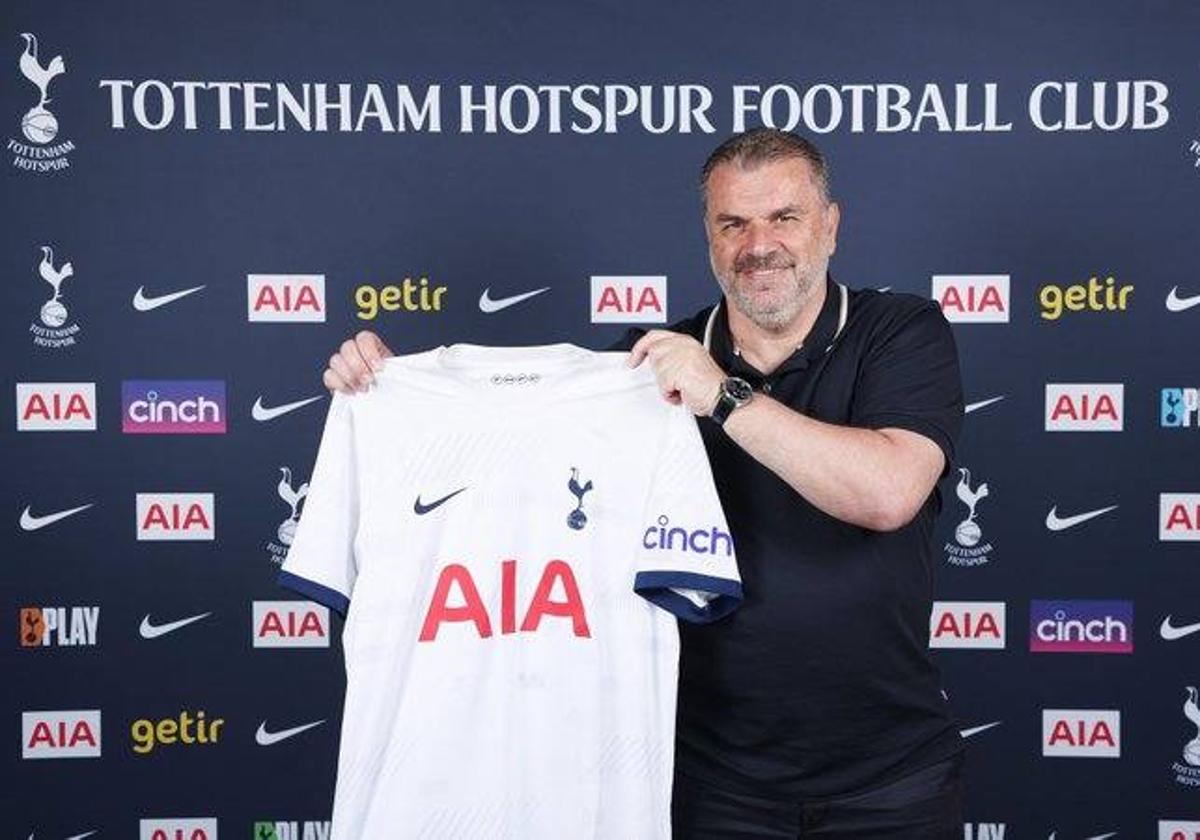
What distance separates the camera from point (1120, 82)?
9.75 ft

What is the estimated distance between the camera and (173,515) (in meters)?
3.09

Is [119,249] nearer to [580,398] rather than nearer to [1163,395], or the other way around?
[580,398]

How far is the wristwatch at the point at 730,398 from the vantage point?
1653mm

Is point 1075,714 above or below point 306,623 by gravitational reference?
below

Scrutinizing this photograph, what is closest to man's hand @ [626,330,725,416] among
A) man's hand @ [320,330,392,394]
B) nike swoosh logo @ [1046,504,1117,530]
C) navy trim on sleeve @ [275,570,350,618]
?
man's hand @ [320,330,392,394]

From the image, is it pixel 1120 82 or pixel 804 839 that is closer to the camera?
pixel 804 839

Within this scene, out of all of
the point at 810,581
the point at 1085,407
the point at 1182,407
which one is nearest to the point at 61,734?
the point at 810,581

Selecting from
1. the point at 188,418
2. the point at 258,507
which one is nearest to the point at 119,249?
the point at 188,418

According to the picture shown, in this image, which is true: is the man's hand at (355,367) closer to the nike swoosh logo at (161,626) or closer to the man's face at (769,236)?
Answer: the man's face at (769,236)

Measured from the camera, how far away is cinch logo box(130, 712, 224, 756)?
313cm

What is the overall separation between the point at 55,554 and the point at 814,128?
2.19 meters

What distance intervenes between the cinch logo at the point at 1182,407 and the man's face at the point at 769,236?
4.98ft

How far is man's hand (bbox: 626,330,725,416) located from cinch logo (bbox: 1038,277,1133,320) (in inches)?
62.8

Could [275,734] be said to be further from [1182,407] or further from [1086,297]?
[1182,407]
